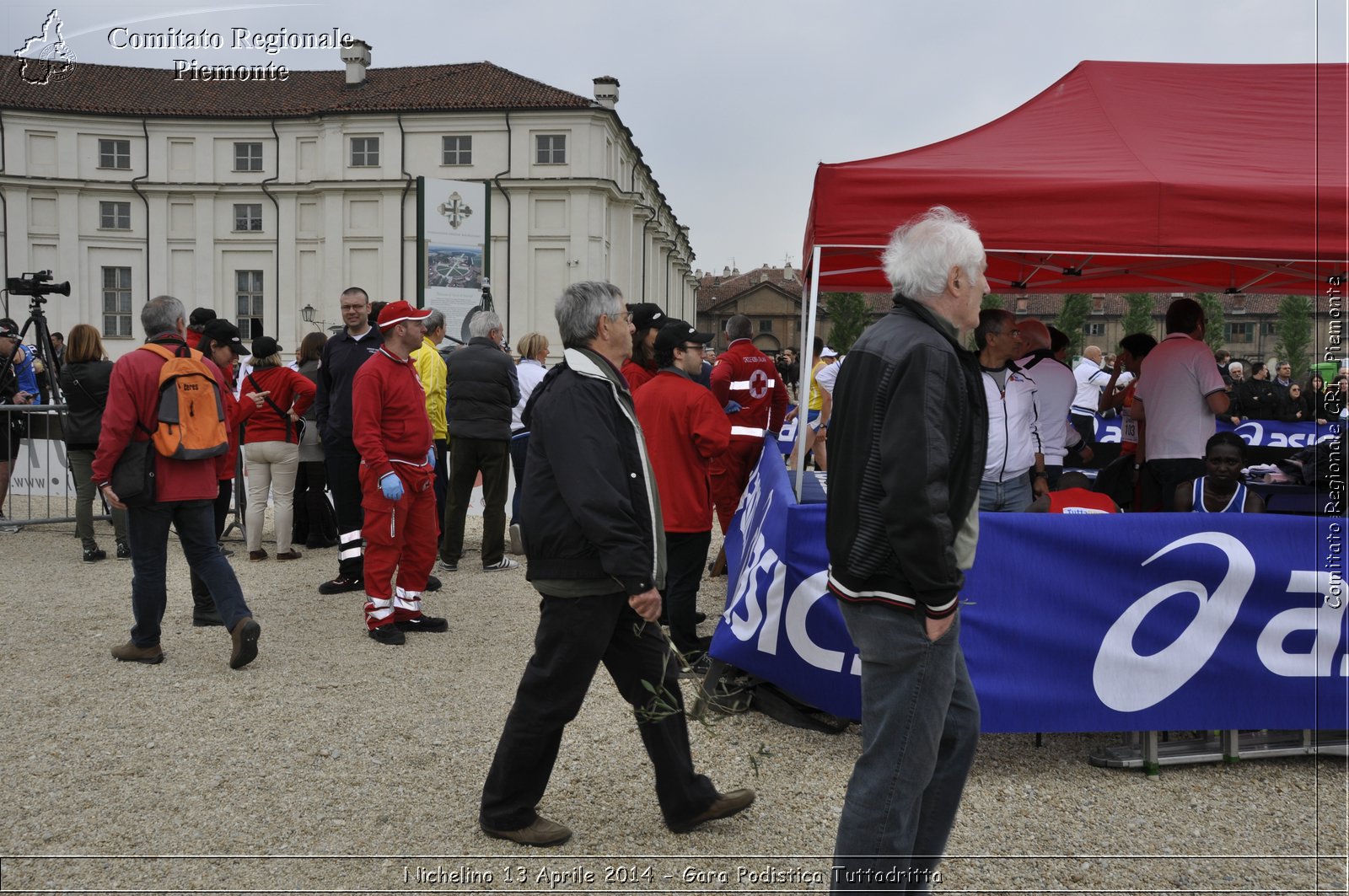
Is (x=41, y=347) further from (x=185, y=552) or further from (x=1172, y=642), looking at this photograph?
(x=1172, y=642)

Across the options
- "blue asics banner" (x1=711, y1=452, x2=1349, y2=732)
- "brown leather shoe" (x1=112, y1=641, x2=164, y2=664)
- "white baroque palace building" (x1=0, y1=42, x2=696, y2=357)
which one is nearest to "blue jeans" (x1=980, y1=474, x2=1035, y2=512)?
"blue asics banner" (x1=711, y1=452, x2=1349, y2=732)

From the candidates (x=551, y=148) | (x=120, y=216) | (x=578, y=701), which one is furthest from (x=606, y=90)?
(x=578, y=701)

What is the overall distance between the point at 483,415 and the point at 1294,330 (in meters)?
79.0

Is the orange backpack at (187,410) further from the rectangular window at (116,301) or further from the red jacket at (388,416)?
the rectangular window at (116,301)

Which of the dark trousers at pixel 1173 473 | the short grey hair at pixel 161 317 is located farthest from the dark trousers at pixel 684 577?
the short grey hair at pixel 161 317

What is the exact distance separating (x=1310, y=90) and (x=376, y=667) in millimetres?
6808

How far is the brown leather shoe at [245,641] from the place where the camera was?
590cm

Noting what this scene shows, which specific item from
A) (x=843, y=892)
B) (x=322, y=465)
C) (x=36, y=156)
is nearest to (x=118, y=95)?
(x=36, y=156)

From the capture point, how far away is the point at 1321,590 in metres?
4.56

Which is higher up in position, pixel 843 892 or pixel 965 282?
pixel 965 282

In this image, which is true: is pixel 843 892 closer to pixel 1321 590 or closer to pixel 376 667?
pixel 1321 590

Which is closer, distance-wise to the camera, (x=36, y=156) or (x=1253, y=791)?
(x=1253, y=791)

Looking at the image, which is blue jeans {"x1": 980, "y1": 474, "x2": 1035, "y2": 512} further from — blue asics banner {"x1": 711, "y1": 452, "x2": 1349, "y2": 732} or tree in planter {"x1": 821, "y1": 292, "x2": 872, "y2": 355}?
tree in planter {"x1": 821, "y1": 292, "x2": 872, "y2": 355}

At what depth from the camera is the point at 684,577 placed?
604 centimetres
